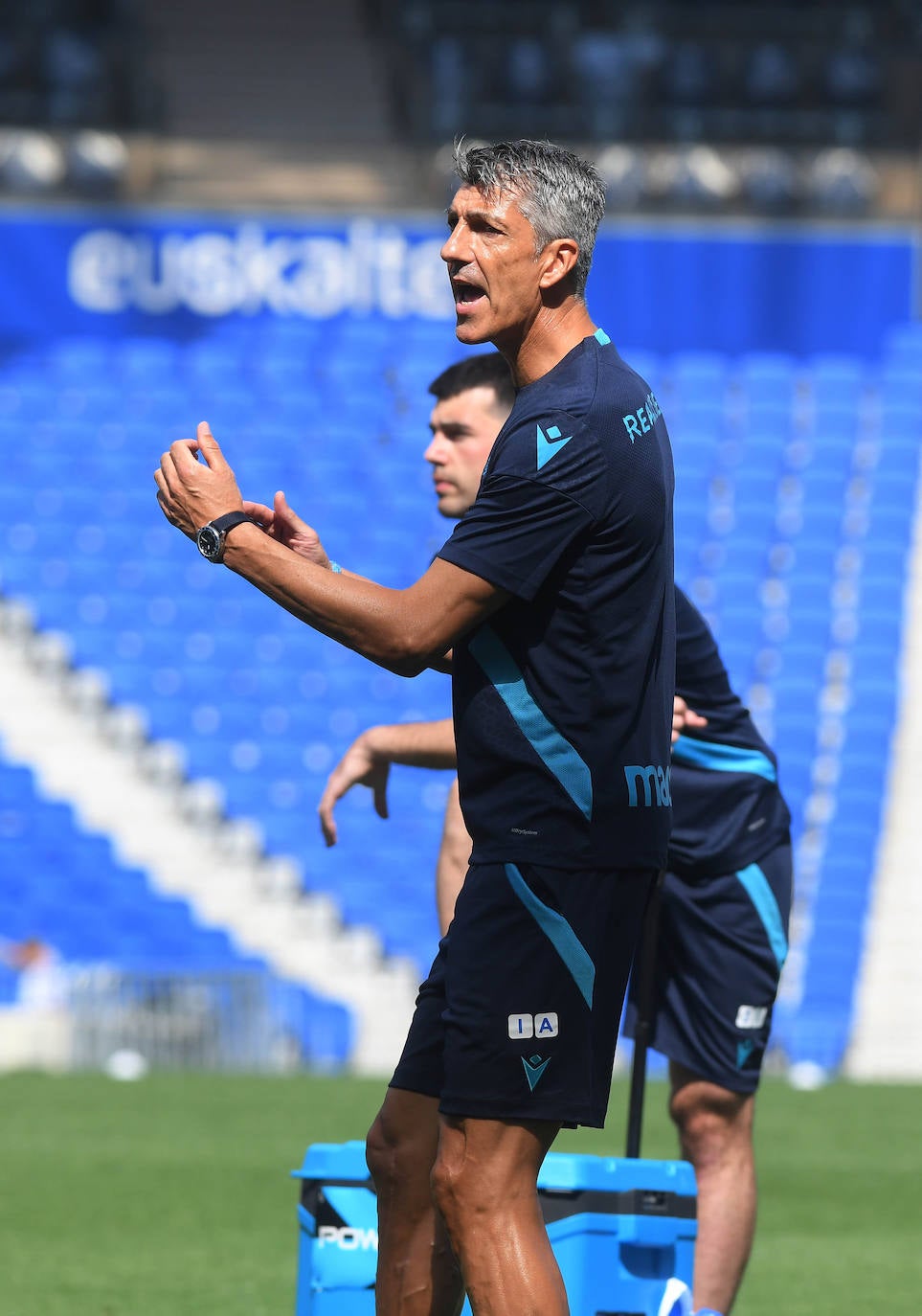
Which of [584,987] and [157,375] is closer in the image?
[584,987]

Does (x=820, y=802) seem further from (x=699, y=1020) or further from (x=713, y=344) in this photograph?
(x=699, y=1020)

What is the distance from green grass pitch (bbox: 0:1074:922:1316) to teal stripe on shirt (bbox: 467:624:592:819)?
8.04 feet

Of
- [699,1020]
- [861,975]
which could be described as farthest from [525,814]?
[861,975]

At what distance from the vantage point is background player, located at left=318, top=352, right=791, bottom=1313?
4.38 m

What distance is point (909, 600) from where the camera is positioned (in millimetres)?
15602

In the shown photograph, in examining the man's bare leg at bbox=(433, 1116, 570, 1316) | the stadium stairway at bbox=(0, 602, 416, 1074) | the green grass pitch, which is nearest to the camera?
the man's bare leg at bbox=(433, 1116, 570, 1316)

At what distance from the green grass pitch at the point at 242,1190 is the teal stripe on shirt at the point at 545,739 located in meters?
2.45

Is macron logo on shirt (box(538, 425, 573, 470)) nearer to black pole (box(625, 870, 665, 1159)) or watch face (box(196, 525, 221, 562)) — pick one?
watch face (box(196, 525, 221, 562))

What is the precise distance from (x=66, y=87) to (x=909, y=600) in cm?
811

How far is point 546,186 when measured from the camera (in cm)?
310

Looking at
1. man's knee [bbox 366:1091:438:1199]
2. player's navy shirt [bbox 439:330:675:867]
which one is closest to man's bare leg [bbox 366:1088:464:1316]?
man's knee [bbox 366:1091:438:1199]

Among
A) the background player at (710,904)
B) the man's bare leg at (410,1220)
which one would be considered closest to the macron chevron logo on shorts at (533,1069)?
the man's bare leg at (410,1220)

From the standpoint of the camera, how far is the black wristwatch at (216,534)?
301 centimetres

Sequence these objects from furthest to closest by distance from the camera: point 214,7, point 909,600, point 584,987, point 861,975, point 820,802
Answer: point 214,7 < point 909,600 < point 820,802 < point 861,975 < point 584,987
